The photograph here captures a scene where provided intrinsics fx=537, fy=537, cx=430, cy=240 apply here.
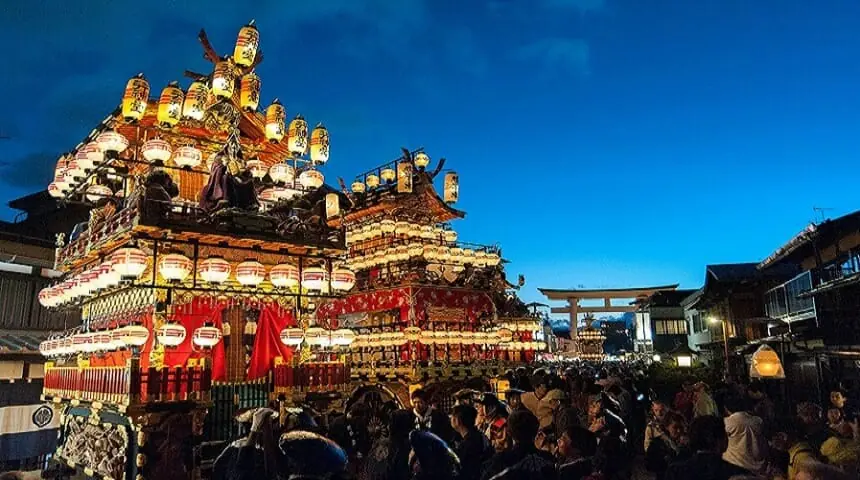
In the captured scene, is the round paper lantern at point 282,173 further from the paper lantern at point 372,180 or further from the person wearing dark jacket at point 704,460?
the paper lantern at point 372,180

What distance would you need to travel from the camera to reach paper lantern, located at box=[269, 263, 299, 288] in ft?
42.9

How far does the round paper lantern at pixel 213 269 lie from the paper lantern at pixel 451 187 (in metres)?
21.7

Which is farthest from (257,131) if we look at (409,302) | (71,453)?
(409,302)

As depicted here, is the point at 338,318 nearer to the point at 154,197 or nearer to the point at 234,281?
the point at 234,281

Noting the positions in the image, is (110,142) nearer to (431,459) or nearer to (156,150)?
(156,150)

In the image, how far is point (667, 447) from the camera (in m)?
6.69

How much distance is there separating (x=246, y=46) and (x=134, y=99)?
378 cm

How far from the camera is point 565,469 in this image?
539 centimetres

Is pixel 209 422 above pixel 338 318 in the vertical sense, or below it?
below

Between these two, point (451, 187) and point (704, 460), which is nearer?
point (704, 460)

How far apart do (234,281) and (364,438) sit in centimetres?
582

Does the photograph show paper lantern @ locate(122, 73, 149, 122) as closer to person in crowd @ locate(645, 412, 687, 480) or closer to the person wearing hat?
the person wearing hat

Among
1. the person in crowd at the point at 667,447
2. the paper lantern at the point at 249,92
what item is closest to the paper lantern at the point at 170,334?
the paper lantern at the point at 249,92

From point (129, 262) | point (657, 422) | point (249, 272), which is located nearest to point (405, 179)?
point (249, 272)
